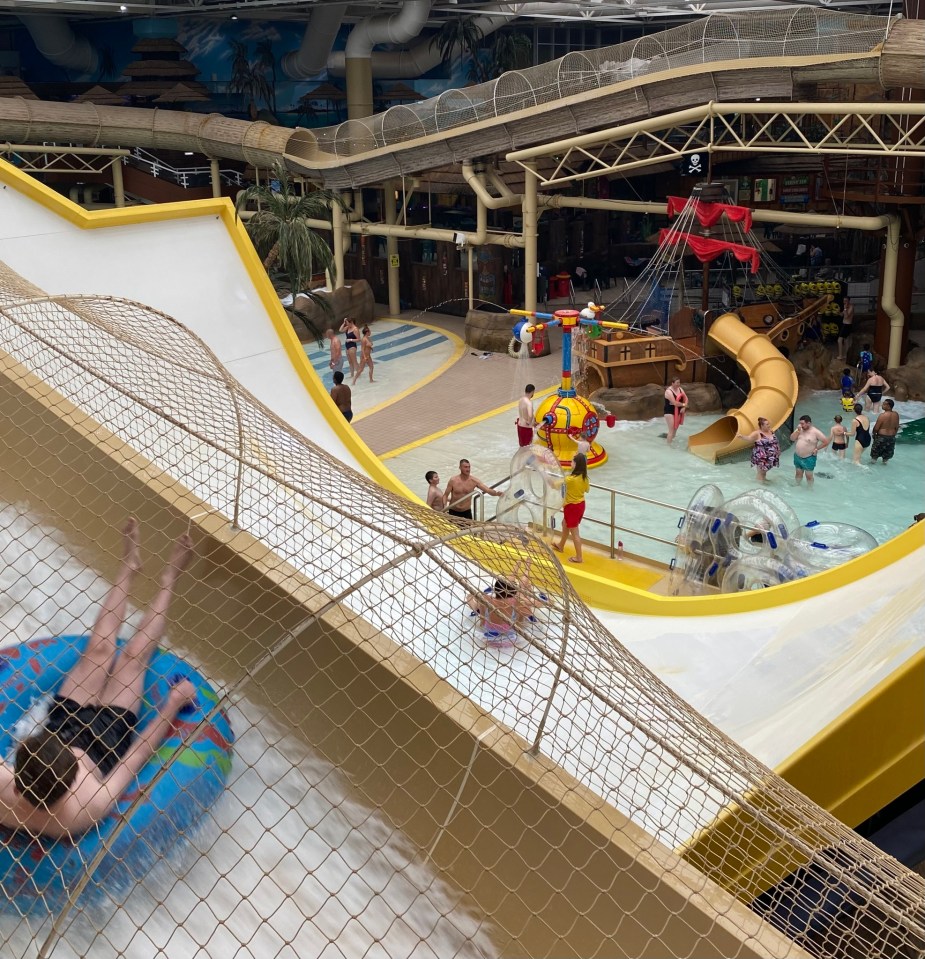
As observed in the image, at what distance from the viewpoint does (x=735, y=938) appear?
9.46 feet

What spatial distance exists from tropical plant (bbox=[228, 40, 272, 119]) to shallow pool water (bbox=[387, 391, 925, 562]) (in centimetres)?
1619

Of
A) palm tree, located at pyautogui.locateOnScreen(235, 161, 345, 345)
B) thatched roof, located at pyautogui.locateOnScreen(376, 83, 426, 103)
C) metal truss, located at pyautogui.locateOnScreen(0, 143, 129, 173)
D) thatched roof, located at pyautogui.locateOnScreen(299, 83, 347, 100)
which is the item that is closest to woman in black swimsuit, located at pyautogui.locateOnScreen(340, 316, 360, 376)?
palm tree, located at pyautogui.locateOnScreen(235, 161, 345, 345)

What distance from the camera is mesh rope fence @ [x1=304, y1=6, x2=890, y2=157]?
12.9 metres

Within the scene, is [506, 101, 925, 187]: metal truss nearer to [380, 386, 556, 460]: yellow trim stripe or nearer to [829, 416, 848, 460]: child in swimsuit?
[829, 416, 848, 460]: child in swimsuit

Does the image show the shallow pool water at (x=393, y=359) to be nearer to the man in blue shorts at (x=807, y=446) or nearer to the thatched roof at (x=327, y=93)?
the man in blue shorts at (x=807, y=446)

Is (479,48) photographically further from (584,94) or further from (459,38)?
(584,94)

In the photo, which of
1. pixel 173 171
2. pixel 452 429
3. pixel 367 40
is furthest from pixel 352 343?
pixel 367 40

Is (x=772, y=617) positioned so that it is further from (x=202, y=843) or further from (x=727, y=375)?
(x=727, y=375)

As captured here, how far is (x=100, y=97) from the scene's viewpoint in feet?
79.4

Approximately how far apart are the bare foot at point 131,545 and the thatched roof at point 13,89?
20.8 metres

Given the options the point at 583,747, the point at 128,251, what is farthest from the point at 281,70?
the point at 583,747

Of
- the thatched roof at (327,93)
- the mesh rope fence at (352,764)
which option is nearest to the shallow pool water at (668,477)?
the mesh rope fence at (352,764)

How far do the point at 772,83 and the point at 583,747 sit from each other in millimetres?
11835

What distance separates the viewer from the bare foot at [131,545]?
11.6 ft
